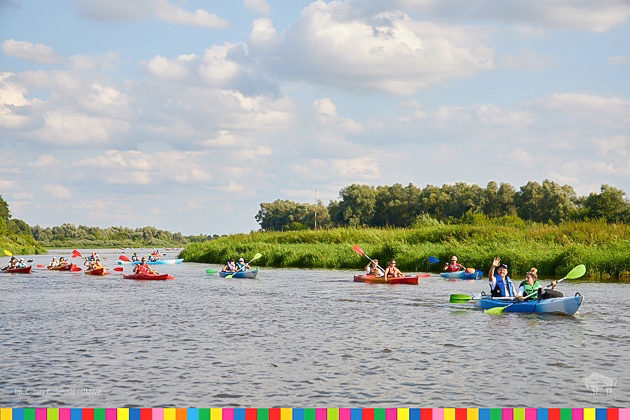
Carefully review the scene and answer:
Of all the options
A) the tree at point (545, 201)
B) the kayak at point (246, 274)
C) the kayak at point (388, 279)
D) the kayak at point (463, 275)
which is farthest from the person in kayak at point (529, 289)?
the tree at point (545, 201)

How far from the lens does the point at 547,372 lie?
1110 centimetres

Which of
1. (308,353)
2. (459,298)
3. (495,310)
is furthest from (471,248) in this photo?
(308,353)

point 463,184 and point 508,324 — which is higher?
point 463,184

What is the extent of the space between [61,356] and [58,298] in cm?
1255

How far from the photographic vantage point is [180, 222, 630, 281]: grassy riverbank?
2952cm

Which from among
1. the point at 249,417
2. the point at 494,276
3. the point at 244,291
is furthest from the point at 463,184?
the point at 249,417

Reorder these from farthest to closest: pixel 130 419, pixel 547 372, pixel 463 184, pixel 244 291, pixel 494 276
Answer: pixel 463 184
pixel 244 291
pixel 494 276
pixel 547 372
pixel 130 419

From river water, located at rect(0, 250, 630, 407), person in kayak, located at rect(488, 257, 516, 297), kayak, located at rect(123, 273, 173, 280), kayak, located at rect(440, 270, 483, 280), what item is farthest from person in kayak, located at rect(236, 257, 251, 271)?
person in kayak, located at rect(488, 257, 516, 297)

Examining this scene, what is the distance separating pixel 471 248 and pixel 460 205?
42.0m

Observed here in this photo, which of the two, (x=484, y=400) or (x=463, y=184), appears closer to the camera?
(x=484, y=400)

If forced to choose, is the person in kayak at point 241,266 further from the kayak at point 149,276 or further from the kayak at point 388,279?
the kayak at point 388,279

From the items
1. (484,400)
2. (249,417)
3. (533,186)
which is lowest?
(484,400)

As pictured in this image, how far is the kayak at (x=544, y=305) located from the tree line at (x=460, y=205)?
106ft

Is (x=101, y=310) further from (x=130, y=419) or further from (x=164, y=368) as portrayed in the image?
(x=130, y=419)
